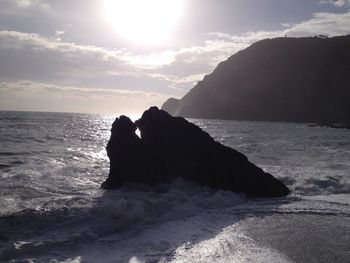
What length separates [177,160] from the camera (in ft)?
46.4

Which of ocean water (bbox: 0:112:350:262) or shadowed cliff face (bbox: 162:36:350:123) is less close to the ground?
shadowed cliff face (bbox: 162:36:350:123)

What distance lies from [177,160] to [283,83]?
145 m

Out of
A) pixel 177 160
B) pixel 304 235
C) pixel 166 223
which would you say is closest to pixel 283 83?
pixel 177 160

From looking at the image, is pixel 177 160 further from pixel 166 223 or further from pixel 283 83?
pixel 283 83

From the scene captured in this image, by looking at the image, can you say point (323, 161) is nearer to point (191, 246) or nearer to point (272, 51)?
point (191, 246)

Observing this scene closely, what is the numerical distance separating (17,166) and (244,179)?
1034 cm

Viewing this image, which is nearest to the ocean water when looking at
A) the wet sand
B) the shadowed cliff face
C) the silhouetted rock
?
the wet sand

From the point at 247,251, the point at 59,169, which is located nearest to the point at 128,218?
the point at 247,251

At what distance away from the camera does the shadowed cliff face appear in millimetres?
140625

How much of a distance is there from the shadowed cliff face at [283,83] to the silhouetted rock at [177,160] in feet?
420

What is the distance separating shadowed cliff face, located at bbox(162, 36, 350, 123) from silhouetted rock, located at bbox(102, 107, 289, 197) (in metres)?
128

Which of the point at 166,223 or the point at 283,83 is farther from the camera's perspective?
the point at 283,83

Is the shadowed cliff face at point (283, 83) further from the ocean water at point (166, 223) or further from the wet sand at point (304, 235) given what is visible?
the wet sand at point (304, 235)

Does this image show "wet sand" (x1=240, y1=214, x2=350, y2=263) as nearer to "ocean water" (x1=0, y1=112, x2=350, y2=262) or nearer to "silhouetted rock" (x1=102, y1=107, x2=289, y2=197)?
"ocean water" (x1=0, y1=112, x2=350, y2=262)
